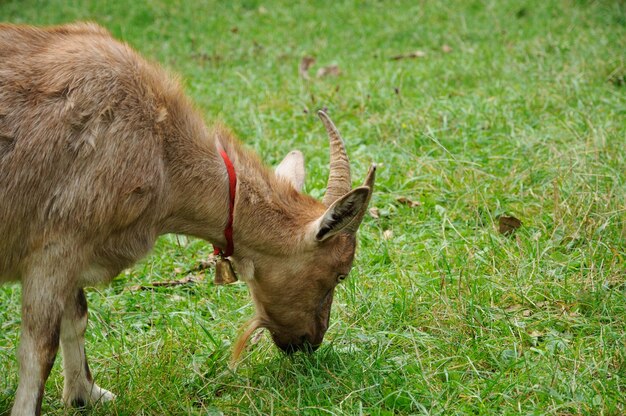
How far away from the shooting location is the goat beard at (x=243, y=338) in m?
4.77

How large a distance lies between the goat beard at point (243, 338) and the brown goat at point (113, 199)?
3 cm

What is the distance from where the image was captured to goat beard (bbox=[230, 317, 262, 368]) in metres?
4.77

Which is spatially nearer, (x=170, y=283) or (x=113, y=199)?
(x=113, y=199)

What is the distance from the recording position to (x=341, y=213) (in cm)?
435

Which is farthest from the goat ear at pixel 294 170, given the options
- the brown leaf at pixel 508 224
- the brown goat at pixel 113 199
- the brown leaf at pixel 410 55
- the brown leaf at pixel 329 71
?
the brown leaf at pixel 410 55

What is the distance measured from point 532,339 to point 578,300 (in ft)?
1.43

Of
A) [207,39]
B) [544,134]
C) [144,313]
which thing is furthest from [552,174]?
[207,39]

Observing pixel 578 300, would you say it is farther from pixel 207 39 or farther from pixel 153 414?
pixel 207 39

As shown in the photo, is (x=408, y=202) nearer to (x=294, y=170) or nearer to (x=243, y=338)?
(x=294, y=170)

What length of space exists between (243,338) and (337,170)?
1.06 meters

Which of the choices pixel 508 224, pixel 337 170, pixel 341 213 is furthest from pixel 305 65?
pixel 341 213

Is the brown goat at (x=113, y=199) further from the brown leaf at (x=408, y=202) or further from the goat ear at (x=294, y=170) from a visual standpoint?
the brown leaf at (x=408, y=202)

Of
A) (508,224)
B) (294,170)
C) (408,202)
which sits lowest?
(408,202)

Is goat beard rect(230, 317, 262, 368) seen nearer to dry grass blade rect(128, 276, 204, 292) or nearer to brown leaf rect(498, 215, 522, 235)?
dry grass blade rect(128, 276, 204, 292)
